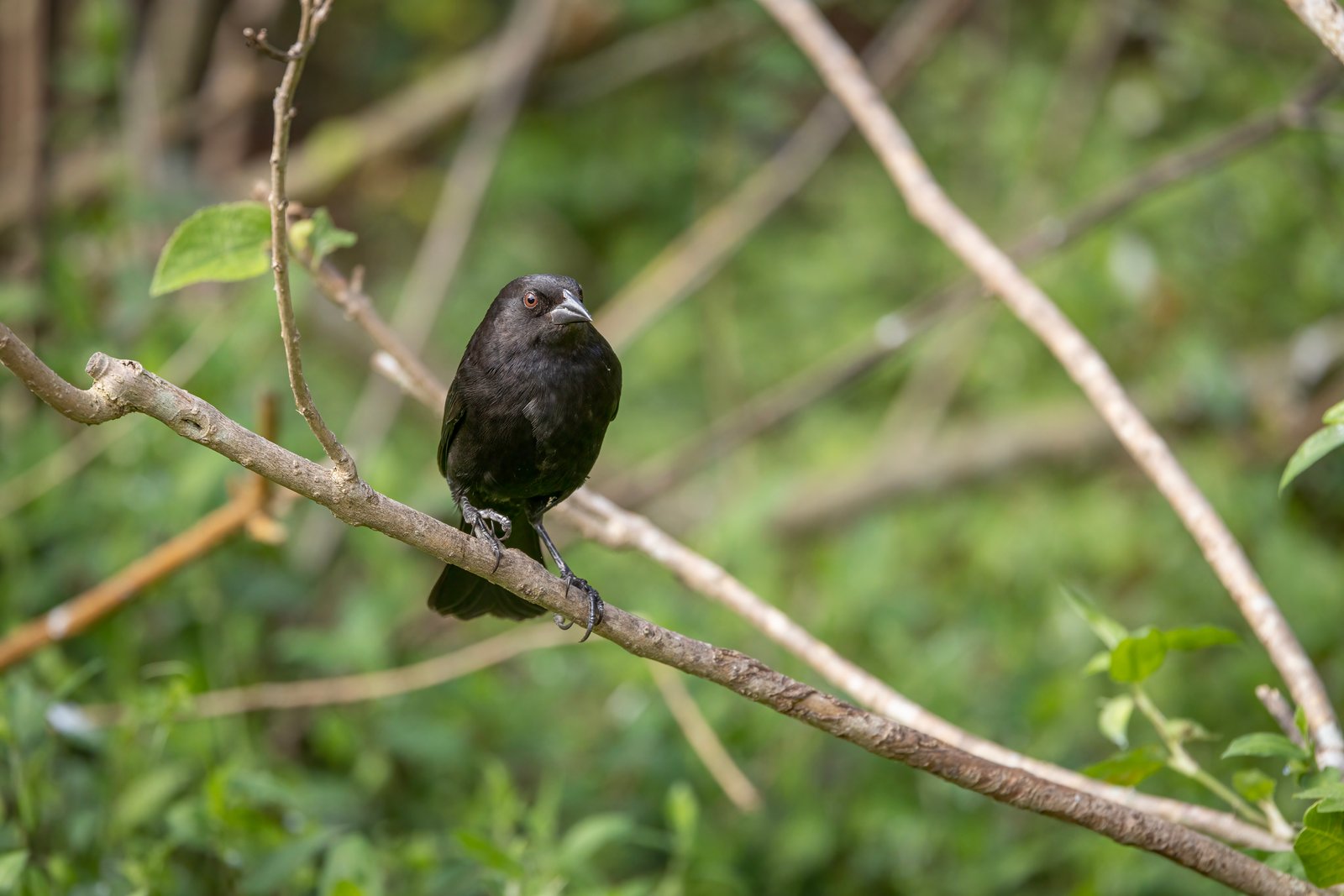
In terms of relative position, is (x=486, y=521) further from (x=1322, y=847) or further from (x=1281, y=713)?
(x=1322, y=847)

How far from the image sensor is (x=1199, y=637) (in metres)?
2.41

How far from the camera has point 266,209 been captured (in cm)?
264

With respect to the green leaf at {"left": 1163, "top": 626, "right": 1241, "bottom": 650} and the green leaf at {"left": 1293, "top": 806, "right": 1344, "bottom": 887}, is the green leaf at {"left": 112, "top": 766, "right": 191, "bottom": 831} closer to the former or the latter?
the green leaf at {"left": 1163, "top": 626, "right": 1241, "bottom": 650}

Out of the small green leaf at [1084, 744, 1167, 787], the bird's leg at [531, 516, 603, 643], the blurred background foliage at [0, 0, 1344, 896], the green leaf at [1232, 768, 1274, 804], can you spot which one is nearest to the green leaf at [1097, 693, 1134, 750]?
the small green leaf at [1084, 744, 1167, 787]

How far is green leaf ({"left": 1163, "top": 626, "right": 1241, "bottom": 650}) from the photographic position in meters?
2.38

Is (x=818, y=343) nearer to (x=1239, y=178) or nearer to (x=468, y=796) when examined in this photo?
(x=1239, y=178)

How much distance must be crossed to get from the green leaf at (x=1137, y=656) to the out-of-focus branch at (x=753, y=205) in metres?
2.72

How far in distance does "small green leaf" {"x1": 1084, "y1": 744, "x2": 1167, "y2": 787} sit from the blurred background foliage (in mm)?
993

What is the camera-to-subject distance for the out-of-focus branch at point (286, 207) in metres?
1.84

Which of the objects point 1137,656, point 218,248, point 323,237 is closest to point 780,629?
point 1137,656

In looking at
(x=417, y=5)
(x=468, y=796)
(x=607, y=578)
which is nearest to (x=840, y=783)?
(x=468, y=796)

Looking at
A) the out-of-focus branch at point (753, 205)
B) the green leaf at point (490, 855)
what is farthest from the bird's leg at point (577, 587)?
the out-of-focus branch at point (753, 205)

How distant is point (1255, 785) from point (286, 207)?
1.86m

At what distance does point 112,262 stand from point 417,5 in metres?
2.43
